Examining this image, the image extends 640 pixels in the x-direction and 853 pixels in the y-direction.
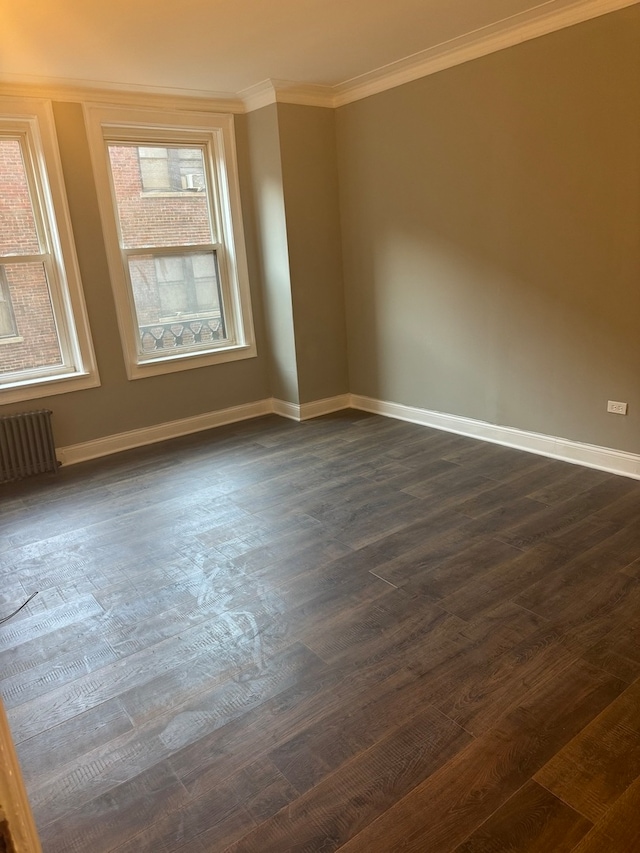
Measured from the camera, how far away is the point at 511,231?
Answer: 3.86 meters

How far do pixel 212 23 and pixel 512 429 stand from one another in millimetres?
3055

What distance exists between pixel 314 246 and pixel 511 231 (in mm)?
1700

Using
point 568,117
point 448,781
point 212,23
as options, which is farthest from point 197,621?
point 568,117

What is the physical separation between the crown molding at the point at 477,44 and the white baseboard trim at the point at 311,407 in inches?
94.9

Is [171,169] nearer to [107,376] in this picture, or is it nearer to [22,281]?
[22,281]

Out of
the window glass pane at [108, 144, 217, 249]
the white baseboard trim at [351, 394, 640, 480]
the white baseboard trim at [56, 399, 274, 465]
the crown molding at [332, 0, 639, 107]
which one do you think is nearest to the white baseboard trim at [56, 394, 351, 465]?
the white baseboard trim at [56, 399, 274, 465]

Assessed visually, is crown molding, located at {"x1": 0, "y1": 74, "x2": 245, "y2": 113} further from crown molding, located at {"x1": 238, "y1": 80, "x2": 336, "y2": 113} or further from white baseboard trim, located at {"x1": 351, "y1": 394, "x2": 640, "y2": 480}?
white baseboard trim, located at {"x1": 351, "y1": 394, "x2": 640, "y2": 480}

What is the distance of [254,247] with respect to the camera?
507 centimetres

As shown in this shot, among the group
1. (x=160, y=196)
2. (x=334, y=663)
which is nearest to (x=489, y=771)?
(x=334, y=663)

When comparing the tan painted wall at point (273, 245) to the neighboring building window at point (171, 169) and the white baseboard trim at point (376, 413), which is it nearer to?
the white baseboard trim at point (376, 413)

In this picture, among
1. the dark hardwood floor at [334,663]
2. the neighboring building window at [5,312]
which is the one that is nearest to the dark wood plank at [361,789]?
the dark hardwood floor at [334,663]

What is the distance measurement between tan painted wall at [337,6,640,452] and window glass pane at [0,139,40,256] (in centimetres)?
241

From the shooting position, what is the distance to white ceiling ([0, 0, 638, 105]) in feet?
9.87

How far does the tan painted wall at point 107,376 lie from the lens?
13.7ft
